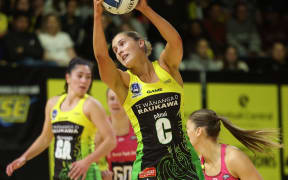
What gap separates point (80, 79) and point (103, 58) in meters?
1.70

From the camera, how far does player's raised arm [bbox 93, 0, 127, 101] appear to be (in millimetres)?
3483

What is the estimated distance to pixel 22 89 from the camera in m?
7.03

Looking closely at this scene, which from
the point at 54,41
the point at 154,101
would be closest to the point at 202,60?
the point at 54,41

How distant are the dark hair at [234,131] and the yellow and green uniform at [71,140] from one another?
49.0 inches

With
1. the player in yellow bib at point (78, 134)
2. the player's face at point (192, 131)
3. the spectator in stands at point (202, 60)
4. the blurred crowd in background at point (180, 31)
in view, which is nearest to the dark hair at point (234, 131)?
the player's face at point (192, 131)

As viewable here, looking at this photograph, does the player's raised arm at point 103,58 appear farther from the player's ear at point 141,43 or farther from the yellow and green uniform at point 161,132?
the player's ear at point 141,43

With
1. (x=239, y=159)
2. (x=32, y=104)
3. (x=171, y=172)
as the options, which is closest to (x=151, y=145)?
(x=171, y=172)

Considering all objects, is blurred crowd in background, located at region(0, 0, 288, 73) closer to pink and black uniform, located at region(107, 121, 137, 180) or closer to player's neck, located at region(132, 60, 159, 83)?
pink and black uniform, located at region(107, 121, 137, 180)

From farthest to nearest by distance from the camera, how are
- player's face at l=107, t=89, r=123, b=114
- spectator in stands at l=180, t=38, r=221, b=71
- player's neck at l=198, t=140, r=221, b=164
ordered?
spectator in stands at l=180, t=38, r=221, b=71
player's face at l=107, t=89, r=123, b=114
player's neck at l=198, t=140, r=221, b=164

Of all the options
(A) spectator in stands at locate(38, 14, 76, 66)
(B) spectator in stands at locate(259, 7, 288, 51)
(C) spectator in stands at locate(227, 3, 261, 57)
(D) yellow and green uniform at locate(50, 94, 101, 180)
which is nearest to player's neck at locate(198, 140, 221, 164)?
(D) yellow and green uniform at locate(50, 94, 101, 180)

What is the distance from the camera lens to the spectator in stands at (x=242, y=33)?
35.4 ft

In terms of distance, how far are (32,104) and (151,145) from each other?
388cm

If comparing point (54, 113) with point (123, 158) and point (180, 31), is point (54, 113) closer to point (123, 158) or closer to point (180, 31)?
point (123, 158)

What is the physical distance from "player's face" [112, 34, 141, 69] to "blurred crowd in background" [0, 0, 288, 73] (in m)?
3.71
